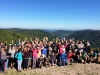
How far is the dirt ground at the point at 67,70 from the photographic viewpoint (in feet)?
45.2

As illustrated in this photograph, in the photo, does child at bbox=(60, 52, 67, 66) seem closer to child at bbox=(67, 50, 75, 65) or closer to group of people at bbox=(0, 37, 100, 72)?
group of people at bbox=(0, 37, 100, 72)

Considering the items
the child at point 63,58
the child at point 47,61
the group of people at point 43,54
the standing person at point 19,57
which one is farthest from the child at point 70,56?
the standing person at point 19,57

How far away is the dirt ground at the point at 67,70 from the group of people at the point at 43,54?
1.76 feet

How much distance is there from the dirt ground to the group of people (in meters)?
0.54

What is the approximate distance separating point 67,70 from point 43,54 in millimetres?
2745

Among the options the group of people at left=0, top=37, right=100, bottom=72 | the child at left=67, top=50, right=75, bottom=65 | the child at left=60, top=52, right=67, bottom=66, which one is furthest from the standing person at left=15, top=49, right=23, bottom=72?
the child at left=67, top=50, right=75, bottom=65

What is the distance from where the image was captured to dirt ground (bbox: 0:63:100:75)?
13.8 m

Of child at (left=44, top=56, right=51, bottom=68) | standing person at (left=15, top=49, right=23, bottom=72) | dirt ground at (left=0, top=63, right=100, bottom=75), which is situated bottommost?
dirt ground at (left=0, top=63, right=100, bottom=75)

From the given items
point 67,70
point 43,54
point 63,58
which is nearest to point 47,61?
point 43,54

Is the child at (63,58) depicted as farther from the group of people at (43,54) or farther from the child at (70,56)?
the child at (70,56)

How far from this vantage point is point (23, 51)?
14438mm

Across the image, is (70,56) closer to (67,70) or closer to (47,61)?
(67,70)

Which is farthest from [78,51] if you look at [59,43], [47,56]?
[47,56]

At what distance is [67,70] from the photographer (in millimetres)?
14875
